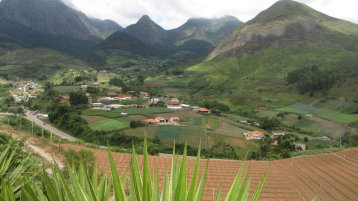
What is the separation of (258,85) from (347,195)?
72.9m

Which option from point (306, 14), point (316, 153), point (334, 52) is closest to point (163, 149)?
point (316, 153)

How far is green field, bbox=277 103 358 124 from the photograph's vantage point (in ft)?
149

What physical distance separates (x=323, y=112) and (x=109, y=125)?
43.1 metres

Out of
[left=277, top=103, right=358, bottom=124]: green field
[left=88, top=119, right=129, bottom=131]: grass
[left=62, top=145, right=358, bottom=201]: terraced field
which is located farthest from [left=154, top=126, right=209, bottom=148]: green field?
[left=277, top=103, right=358, bottom=124]: green field

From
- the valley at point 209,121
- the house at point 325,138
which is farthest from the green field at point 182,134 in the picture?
the house at point 325,138

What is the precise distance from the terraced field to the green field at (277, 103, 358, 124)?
124 feet

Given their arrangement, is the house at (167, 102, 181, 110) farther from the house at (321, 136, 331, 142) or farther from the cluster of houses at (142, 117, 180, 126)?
the house at (321, 136, 331, 142)

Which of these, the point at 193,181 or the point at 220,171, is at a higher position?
the point at 193,181

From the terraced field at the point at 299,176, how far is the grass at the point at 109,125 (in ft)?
83.1

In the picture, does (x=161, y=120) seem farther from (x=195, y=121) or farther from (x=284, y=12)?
(x=284, y=12)

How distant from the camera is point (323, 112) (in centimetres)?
5188

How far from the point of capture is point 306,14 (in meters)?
128

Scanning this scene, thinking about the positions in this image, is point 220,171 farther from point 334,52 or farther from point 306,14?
point 306,14

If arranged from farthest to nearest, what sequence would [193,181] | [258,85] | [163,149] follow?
1. [258,85]
2. [163,149]
3. [193,181]
